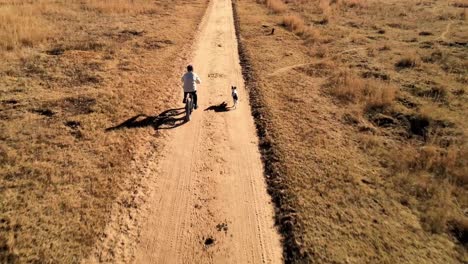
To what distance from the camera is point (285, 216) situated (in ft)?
30.5

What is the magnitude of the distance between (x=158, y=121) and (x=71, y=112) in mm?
3594

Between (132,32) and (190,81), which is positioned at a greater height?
(132,32)

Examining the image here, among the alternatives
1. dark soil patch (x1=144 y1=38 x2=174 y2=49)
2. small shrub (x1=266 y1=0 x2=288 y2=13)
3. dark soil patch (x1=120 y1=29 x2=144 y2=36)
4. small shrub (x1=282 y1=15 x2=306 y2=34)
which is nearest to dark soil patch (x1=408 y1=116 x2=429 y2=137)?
small shrub (x1=282 y1=15 x2=306 y2=34)

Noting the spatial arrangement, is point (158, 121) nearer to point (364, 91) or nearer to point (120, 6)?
point (364, 91)

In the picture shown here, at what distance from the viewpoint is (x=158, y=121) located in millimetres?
13680

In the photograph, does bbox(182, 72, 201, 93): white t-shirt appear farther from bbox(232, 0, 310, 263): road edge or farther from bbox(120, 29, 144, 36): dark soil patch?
bbox(120, 29, 144, 36): dark soil patch

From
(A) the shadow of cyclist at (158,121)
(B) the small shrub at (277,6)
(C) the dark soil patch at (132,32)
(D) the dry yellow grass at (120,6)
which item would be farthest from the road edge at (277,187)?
(B) the small shrub at (277,6)

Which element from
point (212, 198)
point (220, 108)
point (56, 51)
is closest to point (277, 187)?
point (212, 198)

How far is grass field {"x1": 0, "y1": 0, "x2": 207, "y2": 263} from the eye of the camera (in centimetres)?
867

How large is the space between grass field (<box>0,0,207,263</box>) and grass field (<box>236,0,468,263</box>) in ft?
16.3

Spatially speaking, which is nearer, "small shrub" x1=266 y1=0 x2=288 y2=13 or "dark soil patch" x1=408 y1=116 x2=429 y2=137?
"dark soil patch" x1=408 y1=116 x2=429 y2=137

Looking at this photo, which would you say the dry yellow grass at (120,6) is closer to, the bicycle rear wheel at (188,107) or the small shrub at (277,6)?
the small shrub at (277,6)

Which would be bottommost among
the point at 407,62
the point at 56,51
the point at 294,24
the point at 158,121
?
the point at 158,121

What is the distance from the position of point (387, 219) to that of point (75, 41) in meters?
20.2
